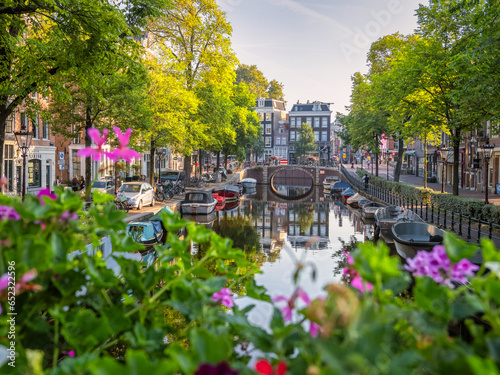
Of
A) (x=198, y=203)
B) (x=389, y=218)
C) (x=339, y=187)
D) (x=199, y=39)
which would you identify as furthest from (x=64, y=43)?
(x=339, y=187)

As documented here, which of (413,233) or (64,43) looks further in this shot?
(413,233)

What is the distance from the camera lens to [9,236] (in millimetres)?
1854

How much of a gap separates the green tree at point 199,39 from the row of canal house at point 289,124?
Result: 176ft

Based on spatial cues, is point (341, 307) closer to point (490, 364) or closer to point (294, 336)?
point (490, 364)

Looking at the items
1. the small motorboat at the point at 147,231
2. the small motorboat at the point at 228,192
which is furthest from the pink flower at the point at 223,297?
the small motorboat at the point at 228,192

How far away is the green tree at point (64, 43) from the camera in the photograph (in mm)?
9750

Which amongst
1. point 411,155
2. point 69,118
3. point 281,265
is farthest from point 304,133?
point 281,265

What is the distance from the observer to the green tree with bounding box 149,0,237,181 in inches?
1270

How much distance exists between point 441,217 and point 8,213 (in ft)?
77.1

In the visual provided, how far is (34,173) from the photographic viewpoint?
3228cm

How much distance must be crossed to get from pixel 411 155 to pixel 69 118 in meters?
52.9

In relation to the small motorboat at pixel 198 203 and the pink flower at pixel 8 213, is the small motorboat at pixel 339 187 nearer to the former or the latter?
the small motorboat at pixel 198 203

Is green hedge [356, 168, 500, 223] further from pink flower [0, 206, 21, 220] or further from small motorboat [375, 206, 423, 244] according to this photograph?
pink flower [0, 206, 21, 220]

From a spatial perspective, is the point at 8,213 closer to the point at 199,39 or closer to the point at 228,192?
the point at 199,39
